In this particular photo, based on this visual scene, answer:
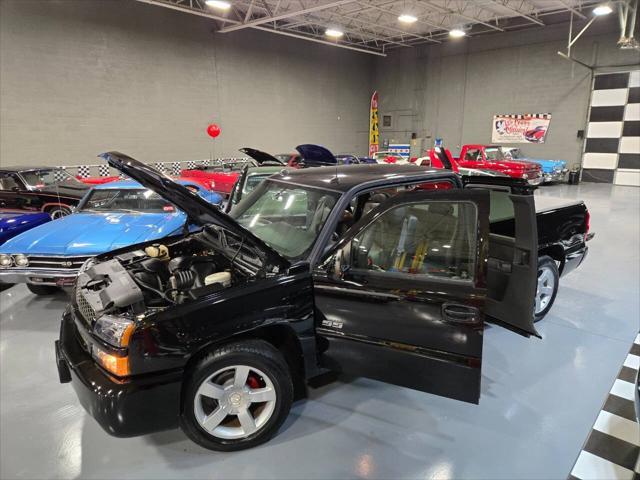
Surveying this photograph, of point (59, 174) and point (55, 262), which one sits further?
point (59, 174)

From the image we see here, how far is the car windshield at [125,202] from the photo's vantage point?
16.4ft

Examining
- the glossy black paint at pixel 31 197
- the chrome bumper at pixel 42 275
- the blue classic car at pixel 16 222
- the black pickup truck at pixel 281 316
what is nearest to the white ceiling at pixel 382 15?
the glossy black paint at pixel 31 197

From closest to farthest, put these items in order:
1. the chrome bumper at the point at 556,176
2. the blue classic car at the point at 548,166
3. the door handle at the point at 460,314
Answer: the door handle at the point at 460,314, the blue classic car at the point at 548,166, the chrome bumper at the point at 556,176

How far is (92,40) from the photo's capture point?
37.2ft

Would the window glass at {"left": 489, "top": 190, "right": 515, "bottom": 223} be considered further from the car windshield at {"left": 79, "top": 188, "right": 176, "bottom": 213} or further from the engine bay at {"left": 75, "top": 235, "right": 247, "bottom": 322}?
the car windshield at {"left": 79, "top": 188, "right": 176, "bottom": 213}

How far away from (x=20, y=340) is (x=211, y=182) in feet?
21.1

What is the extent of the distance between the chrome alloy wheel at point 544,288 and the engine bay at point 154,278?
9.02 feet

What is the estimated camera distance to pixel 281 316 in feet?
7.08

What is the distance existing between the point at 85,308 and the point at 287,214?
1.34 metres

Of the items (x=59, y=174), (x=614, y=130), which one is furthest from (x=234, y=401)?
(x=614, y=130)

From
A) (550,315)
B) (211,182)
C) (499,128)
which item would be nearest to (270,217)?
(550,315)

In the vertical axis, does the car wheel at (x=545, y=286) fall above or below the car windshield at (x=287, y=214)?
below

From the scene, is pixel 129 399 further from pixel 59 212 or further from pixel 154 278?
pixel 59 212

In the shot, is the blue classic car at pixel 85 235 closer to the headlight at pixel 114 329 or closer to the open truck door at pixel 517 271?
the headlight at pixel 114 329
